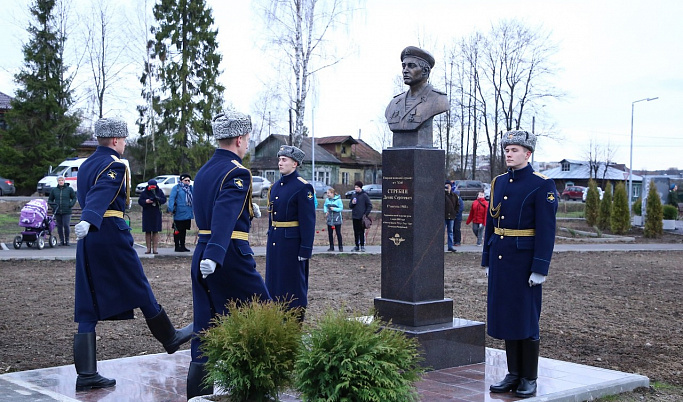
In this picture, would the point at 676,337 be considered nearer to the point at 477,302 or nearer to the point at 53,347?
the point at 477,302

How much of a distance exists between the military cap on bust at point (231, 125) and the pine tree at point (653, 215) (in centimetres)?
2559

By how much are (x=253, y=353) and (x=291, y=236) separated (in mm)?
3240

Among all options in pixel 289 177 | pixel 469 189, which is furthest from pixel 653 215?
pixel 289 177

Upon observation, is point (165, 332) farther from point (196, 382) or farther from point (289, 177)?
point (289, 177)

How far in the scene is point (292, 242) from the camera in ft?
25.8

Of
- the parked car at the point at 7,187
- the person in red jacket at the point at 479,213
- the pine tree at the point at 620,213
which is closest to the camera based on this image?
the person in red jacket at the point at 479,213

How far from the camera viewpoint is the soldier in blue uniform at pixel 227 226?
541 cm

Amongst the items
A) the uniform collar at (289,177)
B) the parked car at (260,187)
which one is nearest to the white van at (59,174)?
the parked car at (260,187)

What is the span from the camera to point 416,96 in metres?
7.38

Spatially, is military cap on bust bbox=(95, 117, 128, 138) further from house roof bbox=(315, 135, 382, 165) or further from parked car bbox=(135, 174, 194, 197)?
house roof bbox=(315, 135, 382, 165)

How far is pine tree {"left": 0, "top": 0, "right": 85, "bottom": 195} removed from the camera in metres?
41.9

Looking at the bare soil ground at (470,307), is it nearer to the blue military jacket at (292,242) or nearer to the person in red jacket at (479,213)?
the blue military jacket at (292,242)

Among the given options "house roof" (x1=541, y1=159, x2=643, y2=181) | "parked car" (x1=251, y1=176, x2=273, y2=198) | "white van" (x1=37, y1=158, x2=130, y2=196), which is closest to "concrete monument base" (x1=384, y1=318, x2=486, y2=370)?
"white van" (x1=37, y1=158, x2=130, y2=196)

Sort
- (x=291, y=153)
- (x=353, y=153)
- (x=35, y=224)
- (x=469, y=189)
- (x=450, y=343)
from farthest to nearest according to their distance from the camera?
1. (x=353, y=153)
2. (x=469, y=189)
3. (x=35, y=224)
4. (x=291, y=153)
5. (x=450, y=343)
